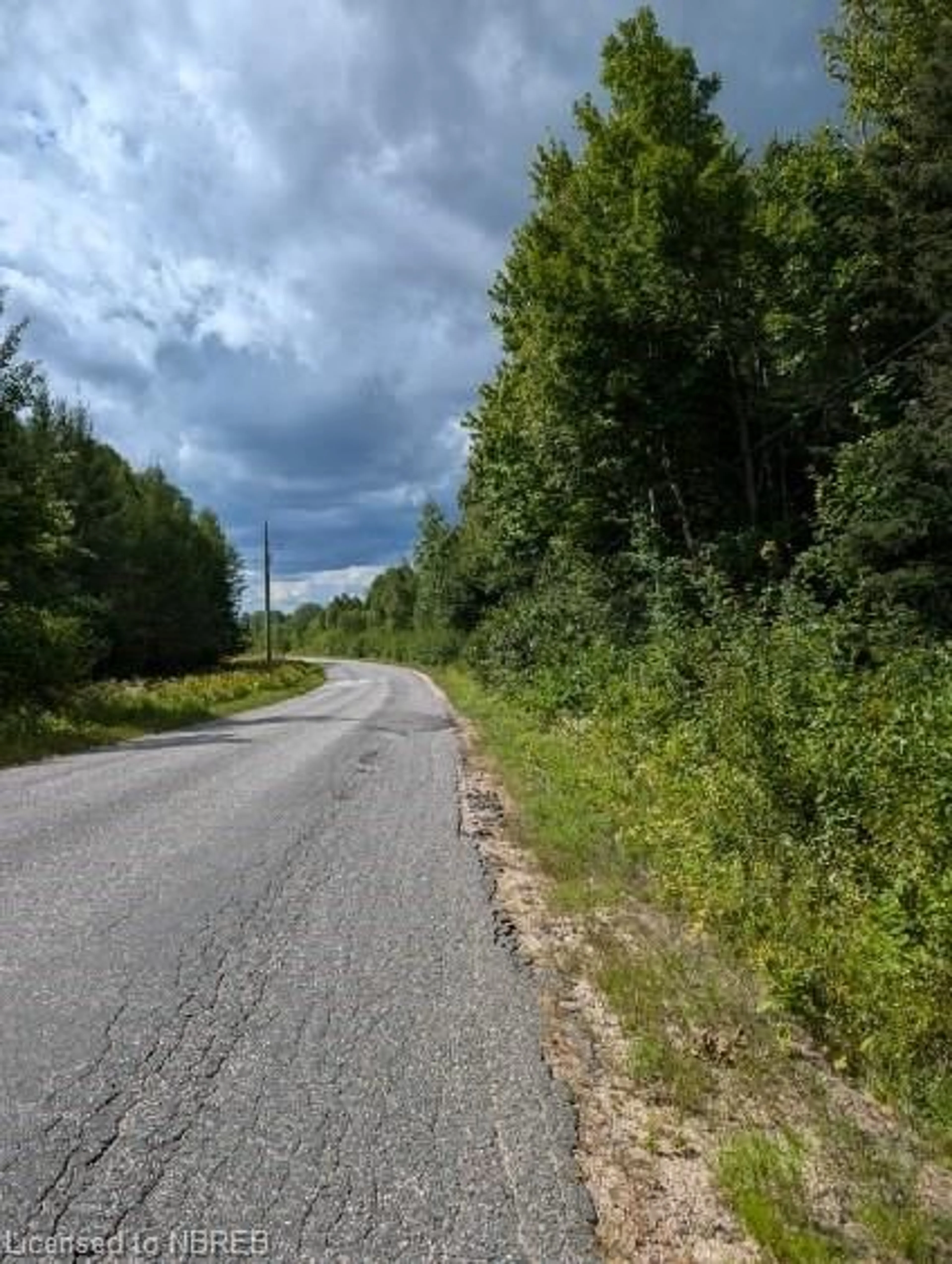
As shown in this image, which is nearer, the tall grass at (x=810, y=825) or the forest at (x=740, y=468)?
the tall grass at (x=810, y=825)

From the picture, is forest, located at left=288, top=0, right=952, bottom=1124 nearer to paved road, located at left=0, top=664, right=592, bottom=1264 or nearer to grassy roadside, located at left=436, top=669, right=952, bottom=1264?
grassy roadside, located at left=436, top=669, right=952, bottom=1264

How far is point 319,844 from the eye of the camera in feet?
25.2

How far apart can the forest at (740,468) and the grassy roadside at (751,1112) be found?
0.64 meters

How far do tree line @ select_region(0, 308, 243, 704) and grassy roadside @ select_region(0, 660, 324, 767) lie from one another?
3.34 ft

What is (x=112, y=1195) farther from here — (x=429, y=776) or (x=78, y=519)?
(x=78, y=519)

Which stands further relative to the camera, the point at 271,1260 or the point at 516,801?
the point at 516,801

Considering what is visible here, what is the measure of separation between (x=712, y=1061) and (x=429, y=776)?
891 centimetres

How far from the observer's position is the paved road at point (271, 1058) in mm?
2574

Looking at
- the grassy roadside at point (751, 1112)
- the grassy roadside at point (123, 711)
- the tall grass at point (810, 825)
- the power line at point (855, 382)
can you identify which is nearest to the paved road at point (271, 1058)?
the grassy roadside at point (751, 1112)

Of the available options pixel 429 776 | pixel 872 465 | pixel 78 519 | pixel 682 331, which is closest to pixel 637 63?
pixel 682 331

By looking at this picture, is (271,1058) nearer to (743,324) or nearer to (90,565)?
(743,324)

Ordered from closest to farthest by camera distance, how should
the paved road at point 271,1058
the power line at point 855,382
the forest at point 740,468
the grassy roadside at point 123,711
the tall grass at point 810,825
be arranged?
1. the paved road at point 271,1058
2. the tall grass at point 810,825
3. the forest at point 740,468
4. the power line at point 855,382
5. the grassy roadside at point 123,711

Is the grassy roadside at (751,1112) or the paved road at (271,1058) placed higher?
the paved road at (271,1058)

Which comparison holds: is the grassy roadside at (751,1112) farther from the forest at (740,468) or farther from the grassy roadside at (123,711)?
the grassy roadside at (123,711)
